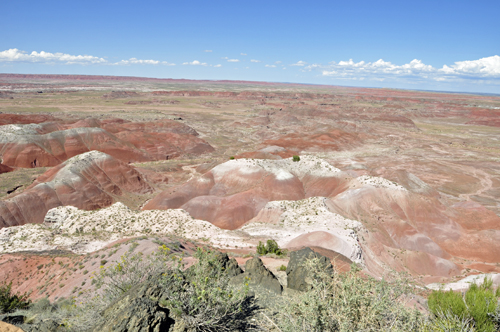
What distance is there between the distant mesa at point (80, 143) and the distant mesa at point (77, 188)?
1491 cm

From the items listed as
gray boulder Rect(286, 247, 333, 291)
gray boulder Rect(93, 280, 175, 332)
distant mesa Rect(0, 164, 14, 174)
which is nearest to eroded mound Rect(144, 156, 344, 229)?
gray boulder Rect(286, 247, 333, 291)

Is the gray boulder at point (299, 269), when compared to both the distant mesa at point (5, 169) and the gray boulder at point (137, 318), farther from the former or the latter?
the distant mesa at point (5, 169)

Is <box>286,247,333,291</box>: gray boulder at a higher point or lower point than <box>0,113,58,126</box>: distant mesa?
lower

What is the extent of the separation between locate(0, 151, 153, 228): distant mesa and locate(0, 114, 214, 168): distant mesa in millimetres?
14911

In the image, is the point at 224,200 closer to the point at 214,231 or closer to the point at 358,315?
the point at 214,231

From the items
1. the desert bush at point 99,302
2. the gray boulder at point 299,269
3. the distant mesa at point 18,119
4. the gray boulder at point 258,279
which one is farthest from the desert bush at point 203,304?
the distant mesa at point 18,119

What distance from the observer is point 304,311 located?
632 cm

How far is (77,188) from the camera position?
39188 mm

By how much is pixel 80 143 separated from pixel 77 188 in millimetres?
24713

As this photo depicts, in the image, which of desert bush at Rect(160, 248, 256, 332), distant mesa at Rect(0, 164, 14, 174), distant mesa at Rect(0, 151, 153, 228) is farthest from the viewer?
distant mesa at Rect(0, 164, 14, 174)

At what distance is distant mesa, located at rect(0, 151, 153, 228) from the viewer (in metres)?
33.1

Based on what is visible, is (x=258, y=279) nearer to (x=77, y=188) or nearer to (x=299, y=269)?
(x=299, y=269)

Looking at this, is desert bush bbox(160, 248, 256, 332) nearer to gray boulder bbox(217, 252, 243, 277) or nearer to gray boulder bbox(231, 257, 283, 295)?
gray boulder bbox(231, 257, 283, 295)

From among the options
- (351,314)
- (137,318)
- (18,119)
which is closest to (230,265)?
(137,318)
